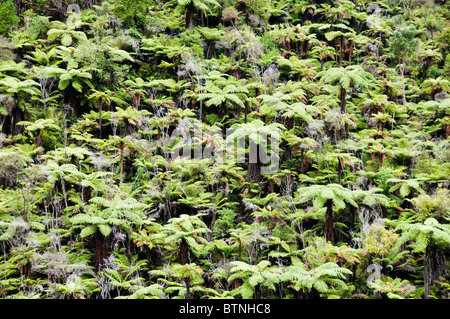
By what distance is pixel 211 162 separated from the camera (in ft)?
47.5

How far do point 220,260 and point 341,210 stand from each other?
4444 millimetres

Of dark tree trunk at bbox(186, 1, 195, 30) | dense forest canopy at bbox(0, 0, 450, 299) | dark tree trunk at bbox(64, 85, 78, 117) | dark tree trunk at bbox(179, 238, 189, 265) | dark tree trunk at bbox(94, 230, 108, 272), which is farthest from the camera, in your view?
dark tree trunk at bbox(186, 1, 195, 30)

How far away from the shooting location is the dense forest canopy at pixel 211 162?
400 inches

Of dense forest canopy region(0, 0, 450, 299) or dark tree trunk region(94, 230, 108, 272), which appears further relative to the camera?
dark tree trunk region(94, 230, 108, 272)

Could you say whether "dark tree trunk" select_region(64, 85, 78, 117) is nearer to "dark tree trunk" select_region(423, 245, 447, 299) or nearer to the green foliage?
the green foliage

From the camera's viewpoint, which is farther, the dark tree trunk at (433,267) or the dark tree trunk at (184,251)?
the dark tree trunk at (184,251)

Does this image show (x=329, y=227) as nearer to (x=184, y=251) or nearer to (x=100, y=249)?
(x=184, y=251)

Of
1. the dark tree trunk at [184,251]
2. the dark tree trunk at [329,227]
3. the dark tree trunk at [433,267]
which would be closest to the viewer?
the dark tree trunk at [433,267]

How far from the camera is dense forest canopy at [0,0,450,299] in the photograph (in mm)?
10148

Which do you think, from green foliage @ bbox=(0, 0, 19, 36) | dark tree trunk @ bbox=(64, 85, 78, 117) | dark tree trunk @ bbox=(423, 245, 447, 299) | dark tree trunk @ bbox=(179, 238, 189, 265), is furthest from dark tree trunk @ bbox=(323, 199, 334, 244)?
green foliage @ bbox=(0, 0, 19, 36)

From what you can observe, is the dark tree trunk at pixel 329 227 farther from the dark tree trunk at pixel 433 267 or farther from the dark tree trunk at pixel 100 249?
the dark tree trunk at pixel 100 249

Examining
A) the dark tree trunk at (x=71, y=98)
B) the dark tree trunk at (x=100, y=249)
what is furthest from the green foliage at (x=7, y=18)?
the dark tree trunk at (x=100, y=249)
